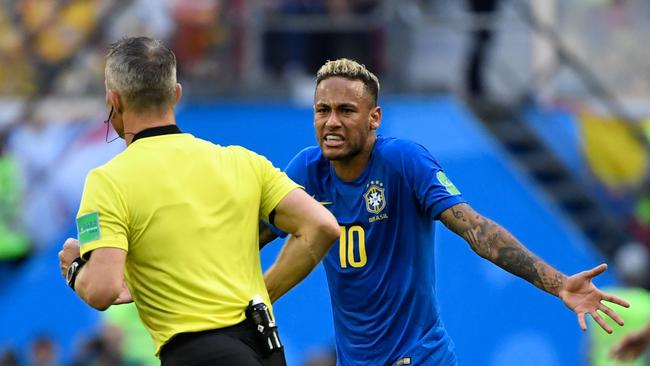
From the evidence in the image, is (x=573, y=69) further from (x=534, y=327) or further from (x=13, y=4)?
(x=13, y=4)

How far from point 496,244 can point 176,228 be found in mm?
1626

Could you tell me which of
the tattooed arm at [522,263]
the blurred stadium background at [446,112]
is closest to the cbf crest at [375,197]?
the tattooed arm at [522,263]

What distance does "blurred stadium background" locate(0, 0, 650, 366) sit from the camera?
14.1 metres

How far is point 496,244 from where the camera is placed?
6.10 m

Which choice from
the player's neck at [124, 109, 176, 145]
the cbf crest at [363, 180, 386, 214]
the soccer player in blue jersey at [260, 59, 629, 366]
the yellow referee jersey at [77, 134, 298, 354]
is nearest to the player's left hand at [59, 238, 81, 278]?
the yellow referee jersey at [77, 134, 298, 354]

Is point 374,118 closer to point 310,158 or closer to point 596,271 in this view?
point 310,158

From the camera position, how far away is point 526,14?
47.3 ft

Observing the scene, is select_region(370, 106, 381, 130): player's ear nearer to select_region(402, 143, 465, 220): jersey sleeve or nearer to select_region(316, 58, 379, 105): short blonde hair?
select_region(316, 58, 379, 105): short blonde hair

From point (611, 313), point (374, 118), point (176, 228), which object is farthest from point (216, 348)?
point (374, 118)

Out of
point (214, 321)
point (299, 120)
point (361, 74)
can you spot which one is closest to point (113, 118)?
point (214, 321)

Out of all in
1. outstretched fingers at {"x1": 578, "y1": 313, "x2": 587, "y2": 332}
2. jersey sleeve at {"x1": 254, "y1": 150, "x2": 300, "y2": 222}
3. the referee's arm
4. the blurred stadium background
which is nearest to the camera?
the referee's arm

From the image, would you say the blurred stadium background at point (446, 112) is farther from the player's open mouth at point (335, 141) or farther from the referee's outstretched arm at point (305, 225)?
the referee's outstretched arm at point (305, 225)

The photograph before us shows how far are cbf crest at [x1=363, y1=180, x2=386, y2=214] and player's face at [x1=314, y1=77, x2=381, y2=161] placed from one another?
0.17m

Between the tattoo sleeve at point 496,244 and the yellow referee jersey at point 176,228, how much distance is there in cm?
121
